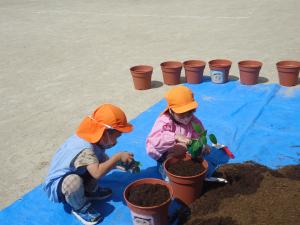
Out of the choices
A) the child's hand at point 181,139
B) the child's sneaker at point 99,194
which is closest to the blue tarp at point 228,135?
the child's sneaker at point 99,194

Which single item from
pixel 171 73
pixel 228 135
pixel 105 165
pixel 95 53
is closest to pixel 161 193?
pixel 105 165

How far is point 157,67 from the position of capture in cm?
684

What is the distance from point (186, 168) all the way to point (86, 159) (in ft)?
2.63

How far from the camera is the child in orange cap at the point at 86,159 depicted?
2.79 meters

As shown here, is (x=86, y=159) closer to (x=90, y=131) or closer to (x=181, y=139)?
(x=90, y=131)

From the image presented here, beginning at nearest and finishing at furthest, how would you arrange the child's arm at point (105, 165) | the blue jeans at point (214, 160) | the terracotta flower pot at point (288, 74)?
the child's arm at point (105, 165), the blue jeans at point (214, 160), the terracotta flower pot at point (288, 74)

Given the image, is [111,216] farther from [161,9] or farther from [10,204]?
[161,9]

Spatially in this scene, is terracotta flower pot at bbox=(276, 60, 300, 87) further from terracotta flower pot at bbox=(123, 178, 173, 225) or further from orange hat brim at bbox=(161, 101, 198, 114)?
terracotta flower pot at bbox=(123, 178, 173, 225)

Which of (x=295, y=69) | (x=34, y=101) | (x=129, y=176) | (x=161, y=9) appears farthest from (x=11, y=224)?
(x=161, y=9)

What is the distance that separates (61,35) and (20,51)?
67.6 inches

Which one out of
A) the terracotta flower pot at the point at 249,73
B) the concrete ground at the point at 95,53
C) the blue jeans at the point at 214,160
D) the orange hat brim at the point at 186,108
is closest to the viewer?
the orange hat brim at the point at 186,108

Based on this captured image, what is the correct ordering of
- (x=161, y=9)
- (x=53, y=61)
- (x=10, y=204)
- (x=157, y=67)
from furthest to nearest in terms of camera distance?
(x=161, y=9) < (x=53, y=61) < (x=157, y=67) < (x=10, y=204)

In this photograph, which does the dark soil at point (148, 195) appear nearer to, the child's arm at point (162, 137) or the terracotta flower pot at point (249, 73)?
the child's arm at point (162, 137)

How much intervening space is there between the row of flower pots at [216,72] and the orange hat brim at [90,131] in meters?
2.88
